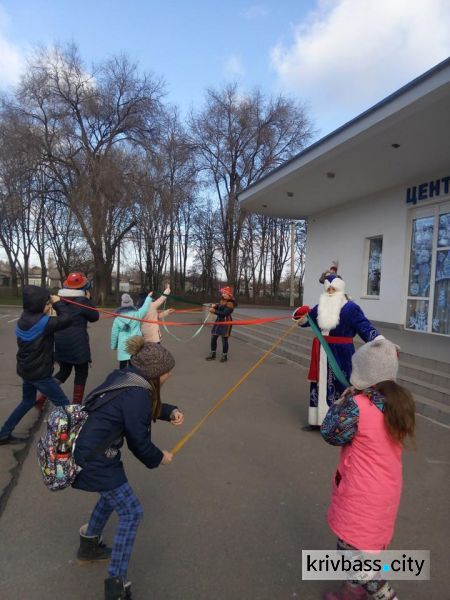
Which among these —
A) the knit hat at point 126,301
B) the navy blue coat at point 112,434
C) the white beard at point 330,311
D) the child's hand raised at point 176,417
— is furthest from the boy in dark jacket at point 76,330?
the navy blue coat at point 112,434

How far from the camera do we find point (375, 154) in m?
10.1

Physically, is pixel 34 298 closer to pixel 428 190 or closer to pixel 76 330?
pixel 76 330

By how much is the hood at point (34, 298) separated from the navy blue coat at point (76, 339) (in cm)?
99

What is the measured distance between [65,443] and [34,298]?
2304 millimetres

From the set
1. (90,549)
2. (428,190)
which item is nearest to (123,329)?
(90,549)

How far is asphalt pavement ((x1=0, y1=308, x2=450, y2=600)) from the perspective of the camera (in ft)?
8.02

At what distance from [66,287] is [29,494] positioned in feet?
8.49

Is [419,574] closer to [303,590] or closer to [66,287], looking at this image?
[303,590]

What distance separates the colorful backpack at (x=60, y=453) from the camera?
7.26 ft

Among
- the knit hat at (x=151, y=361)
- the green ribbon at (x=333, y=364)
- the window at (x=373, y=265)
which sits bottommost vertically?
the green ribbon at (x=333, y=364)

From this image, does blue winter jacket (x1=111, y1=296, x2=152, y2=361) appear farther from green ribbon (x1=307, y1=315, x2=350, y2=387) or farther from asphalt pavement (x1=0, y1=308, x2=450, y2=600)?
green ribbon (x1=307, y1=315, x2=350, y2=387)

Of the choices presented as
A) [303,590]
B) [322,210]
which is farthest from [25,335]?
[322,210]

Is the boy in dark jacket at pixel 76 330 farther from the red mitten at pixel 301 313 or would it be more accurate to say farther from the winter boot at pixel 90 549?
the winter boot at pixel 90 549

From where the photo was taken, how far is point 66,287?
17.6 ft
